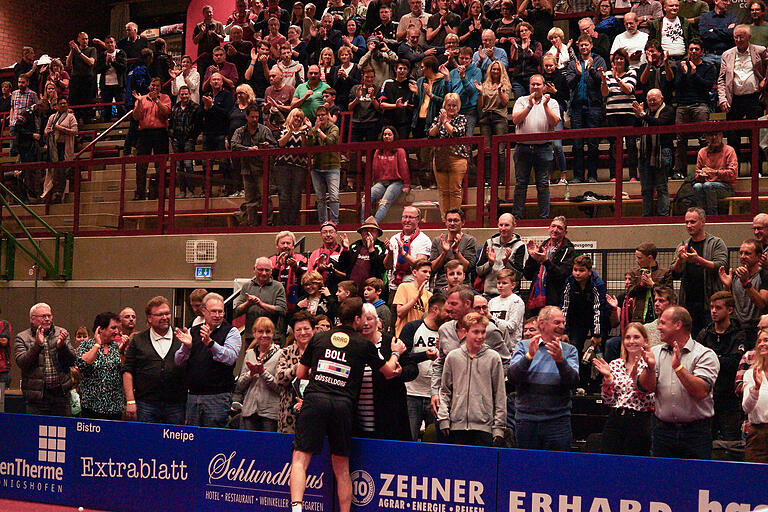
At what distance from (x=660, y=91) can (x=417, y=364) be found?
18.6 feet

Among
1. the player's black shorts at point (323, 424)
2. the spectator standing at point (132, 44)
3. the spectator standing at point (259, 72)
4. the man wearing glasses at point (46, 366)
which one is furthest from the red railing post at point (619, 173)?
the spectator standing at point (132, 44)

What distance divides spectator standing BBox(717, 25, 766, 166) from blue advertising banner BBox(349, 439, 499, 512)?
7215mm

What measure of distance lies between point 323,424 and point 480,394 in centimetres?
135

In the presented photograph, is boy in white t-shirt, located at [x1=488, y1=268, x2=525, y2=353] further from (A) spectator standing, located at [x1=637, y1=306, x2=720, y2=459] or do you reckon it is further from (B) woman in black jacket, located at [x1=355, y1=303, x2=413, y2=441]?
(A) spectator standing, located at [x1=637, y1=306, x2=720, y2=459]

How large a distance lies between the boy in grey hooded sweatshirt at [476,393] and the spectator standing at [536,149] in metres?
4.63

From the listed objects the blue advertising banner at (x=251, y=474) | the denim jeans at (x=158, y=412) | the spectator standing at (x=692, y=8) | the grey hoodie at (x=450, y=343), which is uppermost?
the spectator standing at (x=692, y=8)

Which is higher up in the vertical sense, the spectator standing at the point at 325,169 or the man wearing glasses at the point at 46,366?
the spectator standing at the point at 325,169

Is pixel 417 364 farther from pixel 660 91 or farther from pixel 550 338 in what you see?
pixel 660 91

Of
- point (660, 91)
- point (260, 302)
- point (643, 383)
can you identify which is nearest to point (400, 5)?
point (660, 91)

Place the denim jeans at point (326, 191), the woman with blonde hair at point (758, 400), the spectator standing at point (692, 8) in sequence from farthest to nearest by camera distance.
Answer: the spectator standing at point (692, 8) → the denim jeans at point (326, 191) → the woman with blonde hair at point (758, 400)

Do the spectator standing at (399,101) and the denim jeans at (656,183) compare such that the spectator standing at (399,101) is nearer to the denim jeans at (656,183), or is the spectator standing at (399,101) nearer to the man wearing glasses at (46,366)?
the denim jeans at (656,183)

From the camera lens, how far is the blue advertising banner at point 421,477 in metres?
8.38

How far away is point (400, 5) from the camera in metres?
18.9

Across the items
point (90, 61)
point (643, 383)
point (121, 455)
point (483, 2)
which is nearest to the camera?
point (643, 383)
